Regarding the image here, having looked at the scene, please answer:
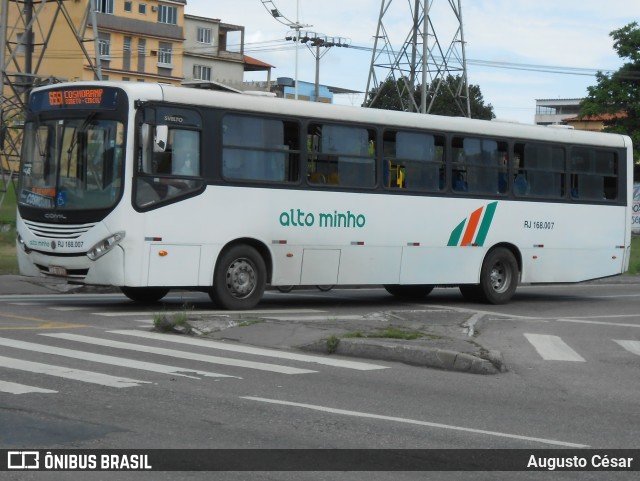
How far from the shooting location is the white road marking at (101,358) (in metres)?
11.9

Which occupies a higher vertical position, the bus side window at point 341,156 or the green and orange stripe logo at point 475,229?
the bus side window at point 341,156

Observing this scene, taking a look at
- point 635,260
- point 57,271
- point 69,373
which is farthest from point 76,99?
point 635,260

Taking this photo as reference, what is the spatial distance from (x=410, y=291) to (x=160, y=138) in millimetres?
7582

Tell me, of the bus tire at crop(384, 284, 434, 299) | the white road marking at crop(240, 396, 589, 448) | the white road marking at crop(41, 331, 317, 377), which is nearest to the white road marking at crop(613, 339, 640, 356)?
the white road marking at crop(41, 331, 317, 377)

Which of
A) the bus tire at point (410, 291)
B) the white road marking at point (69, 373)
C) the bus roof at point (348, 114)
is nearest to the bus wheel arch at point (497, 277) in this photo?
the bus tire at point (410, 291)

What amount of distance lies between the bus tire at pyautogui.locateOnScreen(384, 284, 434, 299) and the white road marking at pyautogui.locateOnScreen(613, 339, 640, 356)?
750 centimetres

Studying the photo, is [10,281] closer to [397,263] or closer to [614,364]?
[397,263]

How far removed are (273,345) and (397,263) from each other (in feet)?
22.1

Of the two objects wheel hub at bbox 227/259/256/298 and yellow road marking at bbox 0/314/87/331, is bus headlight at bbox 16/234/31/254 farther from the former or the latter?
wheel hub at bbox 227/259/256/298

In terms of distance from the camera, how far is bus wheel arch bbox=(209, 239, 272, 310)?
61.4ft

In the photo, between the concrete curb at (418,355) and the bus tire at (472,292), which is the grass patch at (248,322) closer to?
the concrete curb at (418,355)

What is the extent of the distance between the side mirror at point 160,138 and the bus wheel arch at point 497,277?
7.10 metres

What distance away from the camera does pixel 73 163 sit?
717 inches

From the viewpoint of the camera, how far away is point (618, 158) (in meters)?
25.1
